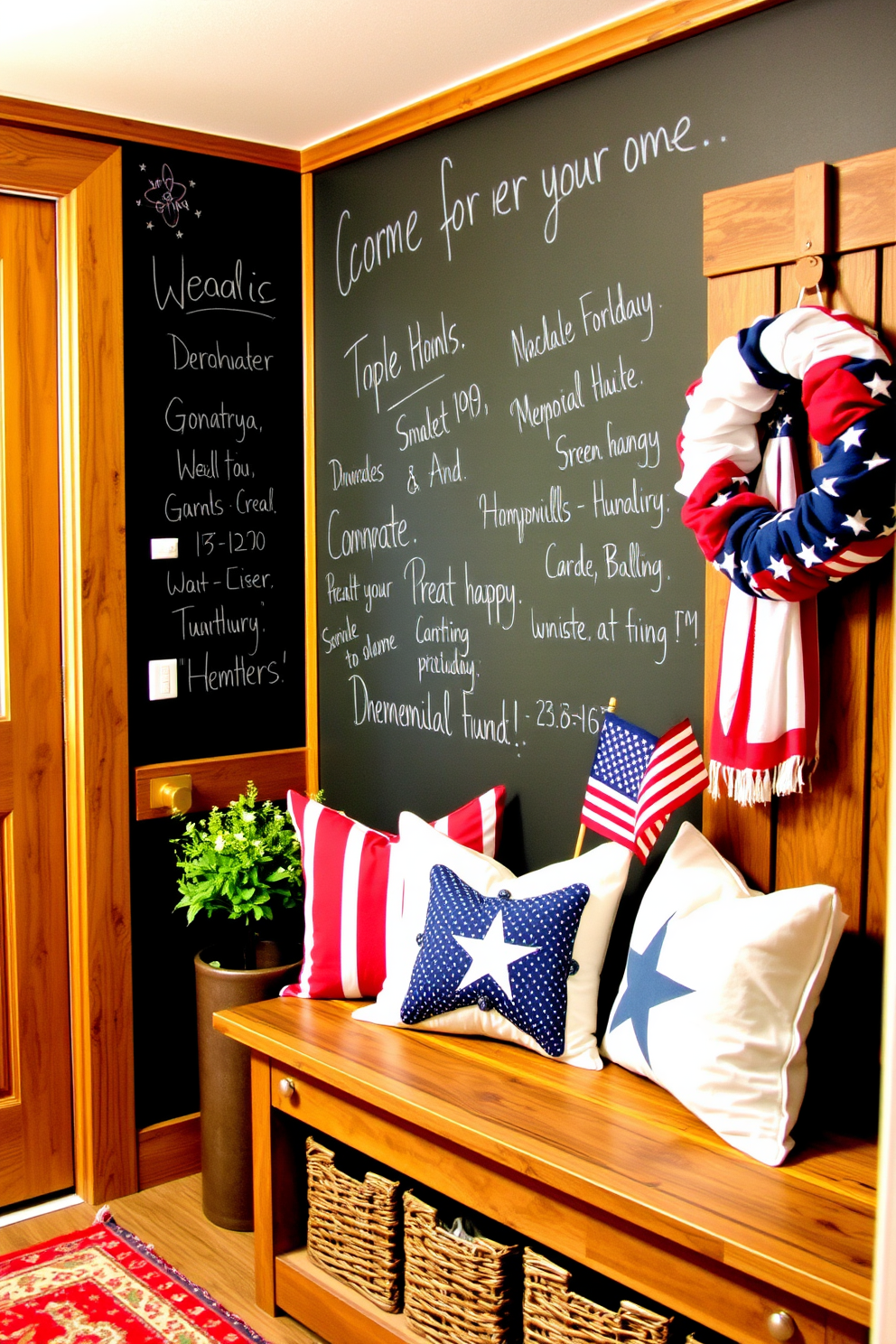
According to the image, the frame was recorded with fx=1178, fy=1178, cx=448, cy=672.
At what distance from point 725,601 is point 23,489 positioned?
5.71 feet

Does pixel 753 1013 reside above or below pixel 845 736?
below

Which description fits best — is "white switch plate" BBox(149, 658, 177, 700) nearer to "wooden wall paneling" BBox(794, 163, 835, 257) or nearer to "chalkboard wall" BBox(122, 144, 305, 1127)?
"chalkboard wall" BBox(122, 144, 305, 1127)

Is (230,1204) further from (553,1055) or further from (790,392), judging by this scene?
(790,392)

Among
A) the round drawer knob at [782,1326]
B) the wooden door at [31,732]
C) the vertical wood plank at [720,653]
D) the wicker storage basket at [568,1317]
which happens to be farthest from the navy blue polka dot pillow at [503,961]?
the wooden door at [31,732]

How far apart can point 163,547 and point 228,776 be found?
0.63m

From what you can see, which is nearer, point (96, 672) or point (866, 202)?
point (866, 202)

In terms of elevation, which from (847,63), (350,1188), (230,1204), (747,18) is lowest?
(230,1204)

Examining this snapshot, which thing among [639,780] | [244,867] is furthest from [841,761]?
[244,867]

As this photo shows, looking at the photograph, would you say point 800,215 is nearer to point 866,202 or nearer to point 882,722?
point 866,202

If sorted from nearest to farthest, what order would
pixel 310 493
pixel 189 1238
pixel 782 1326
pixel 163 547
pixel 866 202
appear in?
pixel 782 1326 → pixel 866 202 → pixel 189 1238 → pixel 163 547 → pixel 310 493

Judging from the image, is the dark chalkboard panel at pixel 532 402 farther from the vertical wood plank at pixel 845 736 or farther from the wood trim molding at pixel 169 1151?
the wood trim molding at pixel 169 1151

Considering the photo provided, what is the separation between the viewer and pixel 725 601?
223 cm

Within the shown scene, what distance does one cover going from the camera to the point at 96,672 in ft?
9.60

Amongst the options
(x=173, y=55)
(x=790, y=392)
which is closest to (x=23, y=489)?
(x=173, y=55)
